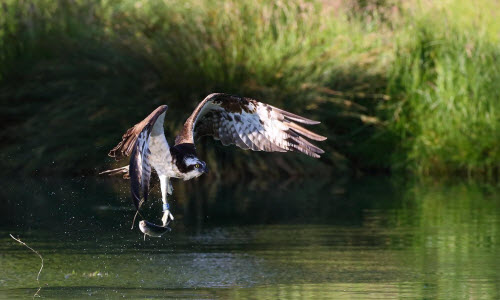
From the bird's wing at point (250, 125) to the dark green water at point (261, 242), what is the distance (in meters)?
1.02

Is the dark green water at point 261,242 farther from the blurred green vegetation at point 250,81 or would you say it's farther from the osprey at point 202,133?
the blurred green vegetation at point 250,81

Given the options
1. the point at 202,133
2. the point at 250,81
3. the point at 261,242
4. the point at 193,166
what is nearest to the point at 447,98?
the point at 250,81

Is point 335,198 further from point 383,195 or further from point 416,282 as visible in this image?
point 416,282

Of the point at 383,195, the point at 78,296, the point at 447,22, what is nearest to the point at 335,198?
the point at 383,195

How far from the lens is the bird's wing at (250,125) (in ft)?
30.5

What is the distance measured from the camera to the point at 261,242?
439 inches

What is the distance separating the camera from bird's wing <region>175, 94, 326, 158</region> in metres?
9.29

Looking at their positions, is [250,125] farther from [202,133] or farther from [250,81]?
[250,81]

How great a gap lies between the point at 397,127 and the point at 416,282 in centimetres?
1021

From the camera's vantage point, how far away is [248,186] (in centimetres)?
1659

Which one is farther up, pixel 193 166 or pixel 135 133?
pixel 135 133

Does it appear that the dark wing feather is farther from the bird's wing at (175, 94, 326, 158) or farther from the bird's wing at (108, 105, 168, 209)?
the bird's wing at (175, 94, 326, 158)

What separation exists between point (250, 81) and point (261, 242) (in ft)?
22.3

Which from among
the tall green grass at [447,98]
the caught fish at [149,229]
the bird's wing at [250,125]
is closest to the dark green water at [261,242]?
the caught fish at [149,229]
